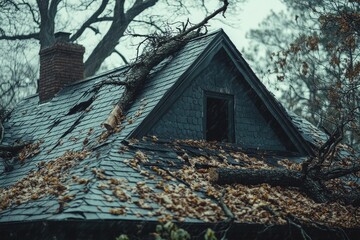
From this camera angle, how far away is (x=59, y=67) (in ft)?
72.2

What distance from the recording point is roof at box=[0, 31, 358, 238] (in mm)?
12500

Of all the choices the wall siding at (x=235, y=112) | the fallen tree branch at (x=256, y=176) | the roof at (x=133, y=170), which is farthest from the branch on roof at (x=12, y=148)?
the fallen tree branch at (x=256, y=176)

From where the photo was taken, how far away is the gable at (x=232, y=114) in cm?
1667

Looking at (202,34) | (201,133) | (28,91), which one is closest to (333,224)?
(201,133)

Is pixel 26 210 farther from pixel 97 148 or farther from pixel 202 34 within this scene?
pixel 202 34

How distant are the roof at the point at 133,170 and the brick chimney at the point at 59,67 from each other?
197cm

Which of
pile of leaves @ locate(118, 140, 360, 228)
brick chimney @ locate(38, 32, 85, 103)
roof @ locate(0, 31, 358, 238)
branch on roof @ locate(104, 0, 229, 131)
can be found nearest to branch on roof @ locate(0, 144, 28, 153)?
roof @ locate(0, 31, 358, 238)

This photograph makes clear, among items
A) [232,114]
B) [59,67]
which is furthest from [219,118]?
[59,67]

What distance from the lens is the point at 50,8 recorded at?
1249 inches

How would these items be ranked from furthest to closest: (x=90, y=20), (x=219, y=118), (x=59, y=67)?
1. (x=90, y=20)
2. (x=59, y=67)
3. (x=219, y=118)

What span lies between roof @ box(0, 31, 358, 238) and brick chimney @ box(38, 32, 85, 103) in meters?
1.97

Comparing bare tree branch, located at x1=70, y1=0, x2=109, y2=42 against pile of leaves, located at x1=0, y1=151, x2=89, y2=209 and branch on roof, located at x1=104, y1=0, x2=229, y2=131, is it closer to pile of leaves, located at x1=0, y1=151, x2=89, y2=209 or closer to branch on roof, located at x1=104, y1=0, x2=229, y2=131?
branch on roof, located at x1=104, y1=0, x2=229, y2=131

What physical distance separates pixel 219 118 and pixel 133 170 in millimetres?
4576

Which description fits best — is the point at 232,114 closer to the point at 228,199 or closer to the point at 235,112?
the point at 235,112
